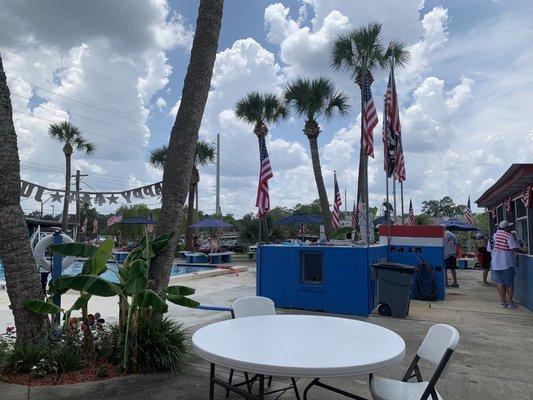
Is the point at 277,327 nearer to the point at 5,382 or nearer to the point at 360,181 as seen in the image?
the point at 5,382

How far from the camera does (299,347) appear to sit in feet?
10.4

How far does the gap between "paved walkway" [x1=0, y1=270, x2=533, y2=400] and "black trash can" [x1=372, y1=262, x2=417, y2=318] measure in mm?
277

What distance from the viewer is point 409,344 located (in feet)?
21.0

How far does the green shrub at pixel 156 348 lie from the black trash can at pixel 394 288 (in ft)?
15.3

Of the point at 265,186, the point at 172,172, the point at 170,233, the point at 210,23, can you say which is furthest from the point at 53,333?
the point at 265,186

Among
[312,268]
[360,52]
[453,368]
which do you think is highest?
[360,52]

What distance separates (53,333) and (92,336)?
41 centimetres

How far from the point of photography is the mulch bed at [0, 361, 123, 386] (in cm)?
445

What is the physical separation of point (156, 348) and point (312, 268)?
4.68m

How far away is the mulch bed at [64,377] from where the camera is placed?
4.45 meters

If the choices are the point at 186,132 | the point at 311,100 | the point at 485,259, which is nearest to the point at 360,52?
the point at 311,100

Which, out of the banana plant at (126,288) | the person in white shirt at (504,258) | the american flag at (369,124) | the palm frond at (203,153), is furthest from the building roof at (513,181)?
the palm frond at (203,153)

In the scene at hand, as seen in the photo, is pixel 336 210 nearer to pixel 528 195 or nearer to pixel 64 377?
pixel 528 195

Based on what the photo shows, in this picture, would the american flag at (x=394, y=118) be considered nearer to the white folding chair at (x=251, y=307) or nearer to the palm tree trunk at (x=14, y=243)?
the white folding chair at (x=251, y=307)
